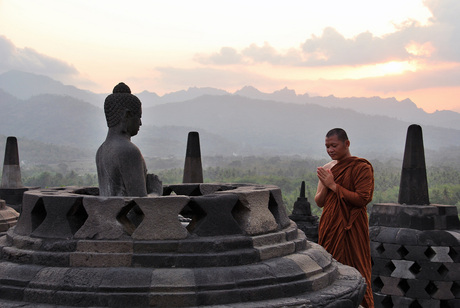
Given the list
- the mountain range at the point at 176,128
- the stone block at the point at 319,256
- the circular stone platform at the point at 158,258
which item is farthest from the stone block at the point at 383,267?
the mountain range at the point at 176,128

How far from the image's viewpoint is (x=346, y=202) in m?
5.61

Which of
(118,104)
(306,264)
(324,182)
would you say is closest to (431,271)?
(324,182)

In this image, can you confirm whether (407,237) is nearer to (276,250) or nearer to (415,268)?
(415,268)

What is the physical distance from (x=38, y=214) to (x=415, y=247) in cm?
637

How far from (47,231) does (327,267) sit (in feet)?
8.22

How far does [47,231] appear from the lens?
4.26m

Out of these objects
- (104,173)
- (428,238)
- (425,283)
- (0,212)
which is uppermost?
(104,173)

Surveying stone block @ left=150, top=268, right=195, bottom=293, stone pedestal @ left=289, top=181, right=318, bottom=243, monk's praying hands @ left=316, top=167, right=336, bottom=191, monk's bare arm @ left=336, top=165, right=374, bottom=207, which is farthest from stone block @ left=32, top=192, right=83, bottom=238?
stone pedestal @ left=289, top=181, right=318, bottom=243

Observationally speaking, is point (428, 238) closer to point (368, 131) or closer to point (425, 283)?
point (425, 283)

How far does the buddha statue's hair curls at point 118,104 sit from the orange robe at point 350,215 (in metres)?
2.32

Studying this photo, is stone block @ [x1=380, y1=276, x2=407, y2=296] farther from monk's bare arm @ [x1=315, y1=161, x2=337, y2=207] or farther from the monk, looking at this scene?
monk's bare arm @ [x1=315, y1=161, x2=337, y2=207]

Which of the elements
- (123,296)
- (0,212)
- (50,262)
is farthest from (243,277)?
(0,212)

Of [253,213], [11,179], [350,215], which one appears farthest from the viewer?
[11,179]

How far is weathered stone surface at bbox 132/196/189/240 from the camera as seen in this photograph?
159 inches
